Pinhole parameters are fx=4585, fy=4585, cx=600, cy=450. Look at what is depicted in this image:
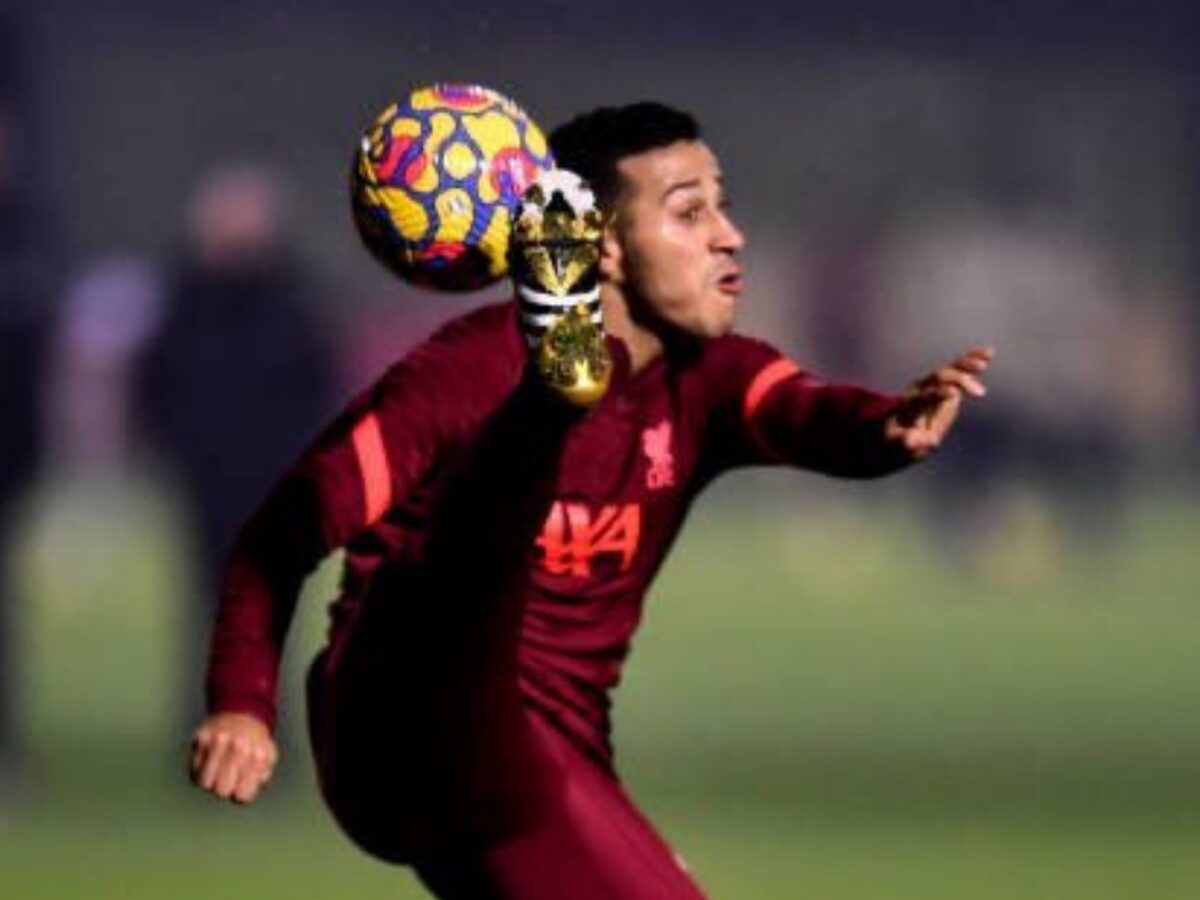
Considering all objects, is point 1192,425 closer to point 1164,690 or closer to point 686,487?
point 1164,690

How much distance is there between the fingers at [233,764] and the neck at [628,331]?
4.19ft

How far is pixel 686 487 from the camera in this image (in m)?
7.34

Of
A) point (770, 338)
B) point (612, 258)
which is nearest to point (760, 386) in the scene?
point (612, 258)

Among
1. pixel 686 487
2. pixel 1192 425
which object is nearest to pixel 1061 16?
pixel 1192 425

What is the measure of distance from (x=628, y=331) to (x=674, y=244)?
0.16 meters

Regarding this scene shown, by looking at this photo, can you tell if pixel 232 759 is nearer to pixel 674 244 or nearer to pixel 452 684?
pixel 452 684

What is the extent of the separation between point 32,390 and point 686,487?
17.8 feet

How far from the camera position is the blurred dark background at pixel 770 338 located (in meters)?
13.1

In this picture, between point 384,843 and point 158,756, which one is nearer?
point 384,843

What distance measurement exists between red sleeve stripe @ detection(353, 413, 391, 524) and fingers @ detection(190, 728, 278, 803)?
0.49 m

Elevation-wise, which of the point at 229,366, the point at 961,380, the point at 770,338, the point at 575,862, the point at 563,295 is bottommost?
the point at 770,338

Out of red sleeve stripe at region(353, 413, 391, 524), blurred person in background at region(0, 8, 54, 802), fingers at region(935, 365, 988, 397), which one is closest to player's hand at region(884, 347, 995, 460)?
fingers at region(935, 365, 988, 397)

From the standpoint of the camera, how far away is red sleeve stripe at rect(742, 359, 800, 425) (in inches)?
289

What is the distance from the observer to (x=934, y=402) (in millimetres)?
6969
